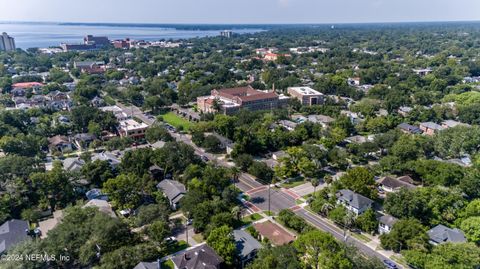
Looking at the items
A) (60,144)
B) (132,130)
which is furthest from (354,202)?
(60,144)

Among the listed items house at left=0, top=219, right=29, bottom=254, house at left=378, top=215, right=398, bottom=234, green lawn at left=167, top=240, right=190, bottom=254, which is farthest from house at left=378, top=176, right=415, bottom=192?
house at left=0, top=219, right=29, bottom=254

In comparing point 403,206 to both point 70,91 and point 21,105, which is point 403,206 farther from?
point 70,91

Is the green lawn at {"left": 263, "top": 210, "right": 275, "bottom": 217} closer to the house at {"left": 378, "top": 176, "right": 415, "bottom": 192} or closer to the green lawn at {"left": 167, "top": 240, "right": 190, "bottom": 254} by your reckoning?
the green lawn at {"left": 167, "top": 240, "right": 190, "bottom": 254}

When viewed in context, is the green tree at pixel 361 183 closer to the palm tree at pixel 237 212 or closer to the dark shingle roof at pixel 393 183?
the dark shingle roof at pixel 393 183

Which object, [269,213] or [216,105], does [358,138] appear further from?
[216,105]

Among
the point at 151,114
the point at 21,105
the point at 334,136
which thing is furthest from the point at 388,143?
the point at 21,105
